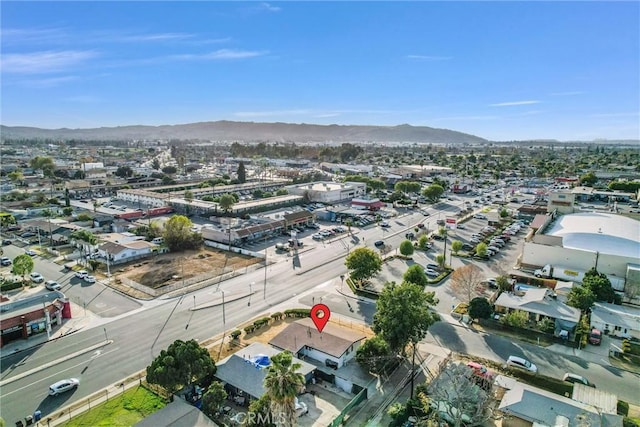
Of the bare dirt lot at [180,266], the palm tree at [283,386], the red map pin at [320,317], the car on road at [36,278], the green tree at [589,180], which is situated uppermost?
the green tree at [589,180]

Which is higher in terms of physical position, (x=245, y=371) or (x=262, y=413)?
(x=262, y=413)

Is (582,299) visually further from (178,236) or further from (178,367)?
(178,236)

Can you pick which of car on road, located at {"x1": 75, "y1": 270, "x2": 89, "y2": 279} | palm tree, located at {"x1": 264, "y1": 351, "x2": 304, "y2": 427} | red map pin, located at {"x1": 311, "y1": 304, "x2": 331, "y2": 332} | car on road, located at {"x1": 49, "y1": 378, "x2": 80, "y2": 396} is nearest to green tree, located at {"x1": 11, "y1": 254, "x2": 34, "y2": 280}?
car on road, located at {"x1": 75, "y1": 270, "x2": 89, "y2": 279}

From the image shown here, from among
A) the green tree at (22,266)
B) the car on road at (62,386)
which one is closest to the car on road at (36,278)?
the green tree at (22,266)

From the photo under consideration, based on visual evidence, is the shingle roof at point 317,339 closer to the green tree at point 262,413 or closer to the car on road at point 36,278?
the green tree at point 262,413

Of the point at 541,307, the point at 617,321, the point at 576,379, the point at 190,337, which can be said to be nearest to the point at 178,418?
the point at 190,337

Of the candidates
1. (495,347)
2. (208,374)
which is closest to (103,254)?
(208,374)

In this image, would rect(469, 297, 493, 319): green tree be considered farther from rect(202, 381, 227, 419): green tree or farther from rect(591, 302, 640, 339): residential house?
rect(202, 381, 227, 419): green tree
